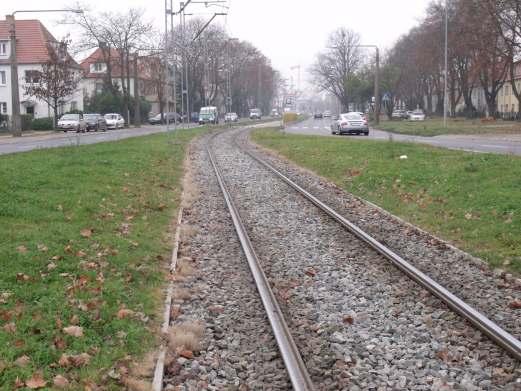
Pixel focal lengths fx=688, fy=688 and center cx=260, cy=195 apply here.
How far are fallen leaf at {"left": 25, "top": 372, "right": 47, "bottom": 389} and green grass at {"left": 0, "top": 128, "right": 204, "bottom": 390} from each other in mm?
60

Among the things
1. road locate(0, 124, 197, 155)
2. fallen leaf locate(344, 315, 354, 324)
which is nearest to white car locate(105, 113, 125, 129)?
road locate(0, 124, 197, 155)

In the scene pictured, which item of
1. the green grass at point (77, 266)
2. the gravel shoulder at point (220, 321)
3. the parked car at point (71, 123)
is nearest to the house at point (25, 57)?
the parked car at point (71, 123)

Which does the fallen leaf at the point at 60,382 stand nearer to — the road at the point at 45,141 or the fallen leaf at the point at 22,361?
the fallen leaf at the point at 22,361

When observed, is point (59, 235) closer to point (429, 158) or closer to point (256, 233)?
point (256, 233)

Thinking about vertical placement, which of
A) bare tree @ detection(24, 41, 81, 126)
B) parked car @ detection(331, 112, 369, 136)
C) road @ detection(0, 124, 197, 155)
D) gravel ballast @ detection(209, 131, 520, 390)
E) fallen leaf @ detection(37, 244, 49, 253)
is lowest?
gravel ballast @ detection(209, 131, 520, 390)

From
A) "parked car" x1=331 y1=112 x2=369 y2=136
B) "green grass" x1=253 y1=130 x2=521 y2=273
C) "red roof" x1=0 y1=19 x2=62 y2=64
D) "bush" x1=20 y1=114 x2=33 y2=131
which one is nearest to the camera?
"green grass" x1=253 y1=130 x2=521 y2=273

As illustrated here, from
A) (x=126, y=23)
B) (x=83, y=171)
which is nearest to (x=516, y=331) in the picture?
(x=83, y=171)

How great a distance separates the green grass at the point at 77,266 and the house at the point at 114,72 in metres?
57.8

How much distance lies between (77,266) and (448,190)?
8.68m

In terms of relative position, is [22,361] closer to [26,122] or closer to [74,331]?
[74,331]

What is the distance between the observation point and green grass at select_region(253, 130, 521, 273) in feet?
32.9

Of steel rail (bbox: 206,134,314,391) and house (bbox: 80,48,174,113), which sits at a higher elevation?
→ house (bbox: 80,48,174,113)

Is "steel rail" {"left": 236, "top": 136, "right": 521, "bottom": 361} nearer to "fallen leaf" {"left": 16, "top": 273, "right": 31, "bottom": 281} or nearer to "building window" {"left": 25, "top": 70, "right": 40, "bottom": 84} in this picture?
"fallen leaf" {"left": 16, "top": 273, "right": 31, "bottom": 281}

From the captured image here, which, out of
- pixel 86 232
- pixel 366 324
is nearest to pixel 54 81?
pixel 86 232
